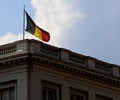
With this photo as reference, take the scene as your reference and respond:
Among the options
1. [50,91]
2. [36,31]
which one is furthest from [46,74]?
[36,31]

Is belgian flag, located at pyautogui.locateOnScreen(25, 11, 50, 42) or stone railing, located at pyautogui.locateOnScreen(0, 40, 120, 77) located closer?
stone railing, located at pyautogui.locateOnScreen(0, 40, 120, 77)

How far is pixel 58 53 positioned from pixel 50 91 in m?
3.52

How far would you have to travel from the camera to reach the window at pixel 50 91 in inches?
2115

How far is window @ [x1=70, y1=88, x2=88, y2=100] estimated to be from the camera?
185 feet

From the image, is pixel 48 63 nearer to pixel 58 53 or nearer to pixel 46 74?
pixel 46 74

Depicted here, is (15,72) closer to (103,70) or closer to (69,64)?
(69,64)

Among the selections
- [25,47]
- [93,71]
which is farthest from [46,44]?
[93,71]

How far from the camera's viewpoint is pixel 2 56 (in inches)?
2141

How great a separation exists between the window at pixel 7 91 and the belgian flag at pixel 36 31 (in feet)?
17.3

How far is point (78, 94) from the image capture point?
56.9 meters

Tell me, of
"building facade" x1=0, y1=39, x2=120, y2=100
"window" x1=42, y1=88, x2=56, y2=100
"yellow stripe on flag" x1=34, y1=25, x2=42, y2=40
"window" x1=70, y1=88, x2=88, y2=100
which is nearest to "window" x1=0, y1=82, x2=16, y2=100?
"building facade" x1=0, y1=39, x2=120, y2=100

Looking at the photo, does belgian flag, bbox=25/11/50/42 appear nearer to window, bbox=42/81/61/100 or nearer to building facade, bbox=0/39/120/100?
building facade, bbox=0/39/120/100

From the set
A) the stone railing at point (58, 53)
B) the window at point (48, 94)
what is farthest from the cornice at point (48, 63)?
the window at point (48, 94)

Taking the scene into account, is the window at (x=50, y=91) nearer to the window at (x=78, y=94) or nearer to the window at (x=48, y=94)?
the window at (x=48, y=94)
